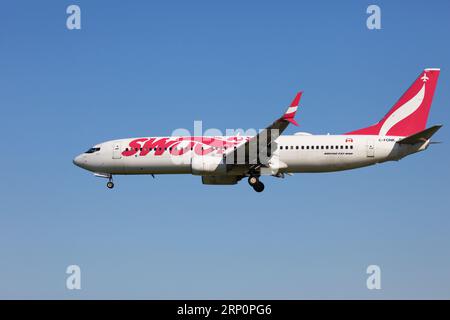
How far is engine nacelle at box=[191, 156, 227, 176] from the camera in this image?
4784 centimetres

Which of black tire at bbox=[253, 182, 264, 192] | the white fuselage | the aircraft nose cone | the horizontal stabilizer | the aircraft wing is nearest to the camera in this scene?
the horizontal stabilizer

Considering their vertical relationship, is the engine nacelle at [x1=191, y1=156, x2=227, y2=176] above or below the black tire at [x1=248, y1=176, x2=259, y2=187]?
above

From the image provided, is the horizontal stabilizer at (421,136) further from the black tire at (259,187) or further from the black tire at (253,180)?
the black tire at (253,180)

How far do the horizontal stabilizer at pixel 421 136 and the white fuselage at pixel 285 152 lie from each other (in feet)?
1.39

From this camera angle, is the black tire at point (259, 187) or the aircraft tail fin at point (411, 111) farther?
the aircraft tail fin at point (411, 111)

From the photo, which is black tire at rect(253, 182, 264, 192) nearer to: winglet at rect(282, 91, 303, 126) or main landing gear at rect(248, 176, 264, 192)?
main landing gear at rect(248, 176, 264, 192)

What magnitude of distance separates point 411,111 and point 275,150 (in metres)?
9.67

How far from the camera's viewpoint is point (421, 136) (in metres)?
46.5

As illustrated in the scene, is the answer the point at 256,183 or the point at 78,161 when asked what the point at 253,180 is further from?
the point at 78,161

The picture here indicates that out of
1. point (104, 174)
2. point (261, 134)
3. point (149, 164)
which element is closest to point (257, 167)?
point (261, 134)

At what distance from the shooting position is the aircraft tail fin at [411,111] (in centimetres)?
4953

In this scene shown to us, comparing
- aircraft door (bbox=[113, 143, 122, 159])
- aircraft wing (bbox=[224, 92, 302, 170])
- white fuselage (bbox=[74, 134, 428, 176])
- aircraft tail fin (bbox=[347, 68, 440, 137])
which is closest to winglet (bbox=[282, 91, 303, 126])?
aircraft wing (bbox=[224, 92, 302, 170])

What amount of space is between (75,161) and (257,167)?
1301cm

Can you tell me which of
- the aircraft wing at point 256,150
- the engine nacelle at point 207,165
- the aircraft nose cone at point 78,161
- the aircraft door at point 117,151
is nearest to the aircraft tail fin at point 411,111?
the aircraft wing at point 256,150
